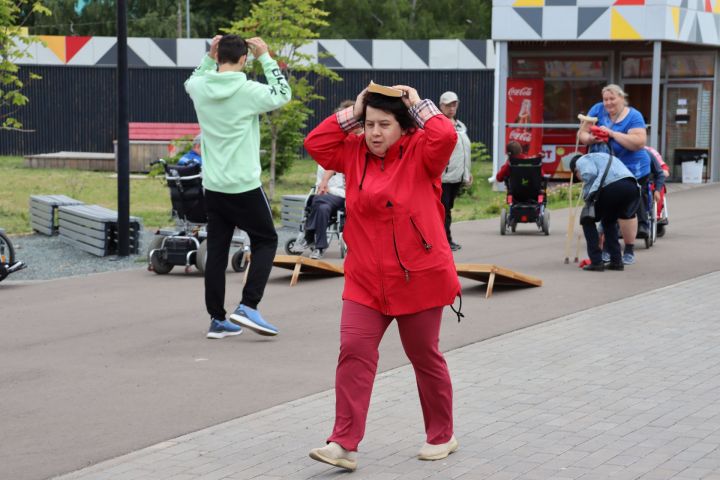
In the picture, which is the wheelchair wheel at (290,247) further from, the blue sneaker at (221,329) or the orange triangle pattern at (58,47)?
the orange triangle pattern at (58,47)

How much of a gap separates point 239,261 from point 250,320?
12.5 feet

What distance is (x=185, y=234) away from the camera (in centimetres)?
1220

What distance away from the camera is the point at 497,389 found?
711cm

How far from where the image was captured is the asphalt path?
6301 mm

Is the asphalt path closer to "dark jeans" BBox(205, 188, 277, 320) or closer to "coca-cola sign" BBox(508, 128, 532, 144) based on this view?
"dark jeans" BBox(205, 188, 277, 320)

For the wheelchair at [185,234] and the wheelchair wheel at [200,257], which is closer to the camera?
the wheelchair at [185,234]

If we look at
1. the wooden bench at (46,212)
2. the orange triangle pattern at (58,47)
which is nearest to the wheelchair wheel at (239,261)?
the wooden bench at (46,212)

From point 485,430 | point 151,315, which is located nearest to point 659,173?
point 151,315

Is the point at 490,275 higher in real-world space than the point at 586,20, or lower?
lower

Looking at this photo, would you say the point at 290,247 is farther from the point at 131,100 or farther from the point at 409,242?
the point at 131,100

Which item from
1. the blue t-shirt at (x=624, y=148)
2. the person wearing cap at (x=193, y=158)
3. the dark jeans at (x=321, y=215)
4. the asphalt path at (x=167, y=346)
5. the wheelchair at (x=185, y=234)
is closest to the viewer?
the asphalt path at (x=167, y=346)

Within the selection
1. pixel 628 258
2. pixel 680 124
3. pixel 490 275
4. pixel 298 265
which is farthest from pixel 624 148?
pixel 680 124

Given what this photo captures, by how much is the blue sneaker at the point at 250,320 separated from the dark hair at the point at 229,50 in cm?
173

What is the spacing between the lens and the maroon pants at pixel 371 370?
5.43 m
